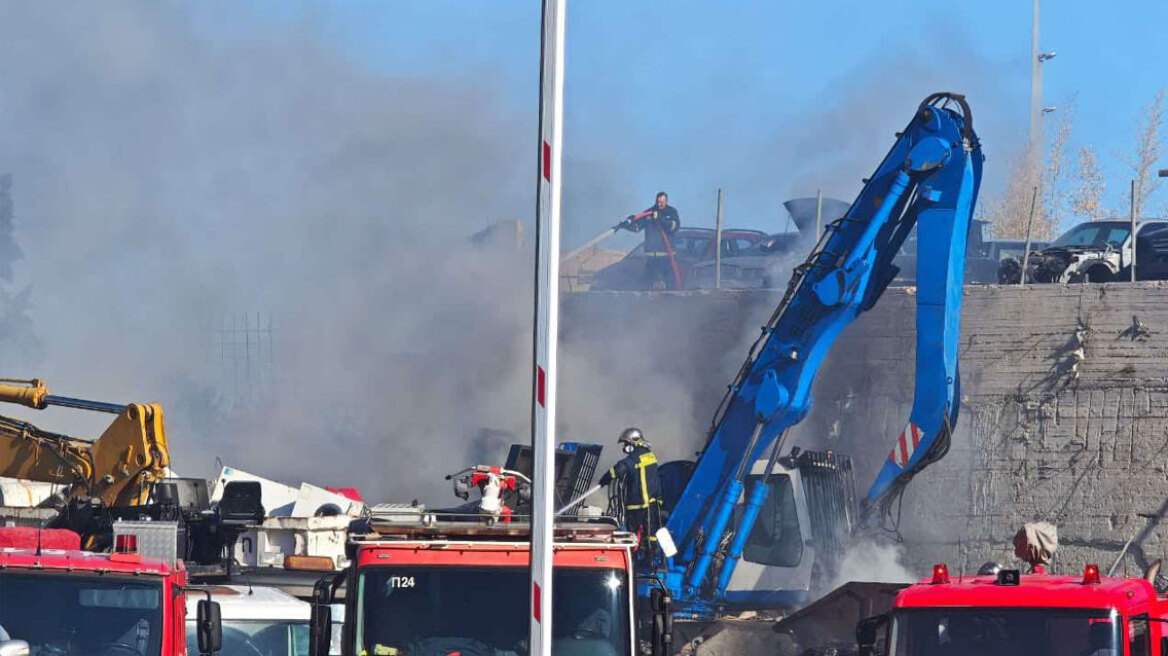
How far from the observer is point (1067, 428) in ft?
82.0

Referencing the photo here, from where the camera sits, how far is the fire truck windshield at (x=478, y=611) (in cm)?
1095

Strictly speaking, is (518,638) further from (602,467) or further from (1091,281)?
(1091,281)

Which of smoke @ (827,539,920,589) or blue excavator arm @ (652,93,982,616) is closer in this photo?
blue excavator arm @ (652,93,982,616)

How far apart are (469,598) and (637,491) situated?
8838 millimetres

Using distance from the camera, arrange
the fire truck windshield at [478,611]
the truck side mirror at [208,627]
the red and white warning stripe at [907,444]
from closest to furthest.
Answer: the truck side mirror at [208,627] → the fire truck windshield at [478,611] → the red and white warning stripe at [907,444]

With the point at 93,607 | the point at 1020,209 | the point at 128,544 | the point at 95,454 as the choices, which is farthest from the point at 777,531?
the point at 1020,209

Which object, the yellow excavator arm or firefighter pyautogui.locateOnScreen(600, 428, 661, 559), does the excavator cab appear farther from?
the yellow excavator arm

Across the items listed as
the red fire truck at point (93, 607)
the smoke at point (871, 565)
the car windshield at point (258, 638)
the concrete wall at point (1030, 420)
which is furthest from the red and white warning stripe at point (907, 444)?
the red fire truck at point (93, 607)

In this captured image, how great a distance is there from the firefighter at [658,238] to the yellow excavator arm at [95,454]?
451 inches

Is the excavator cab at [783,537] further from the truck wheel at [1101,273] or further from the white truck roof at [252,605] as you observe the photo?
the truck wheel at [1101,273]

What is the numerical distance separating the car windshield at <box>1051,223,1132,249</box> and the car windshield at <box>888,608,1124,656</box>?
1923 centimetres

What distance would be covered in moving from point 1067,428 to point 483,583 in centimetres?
1568

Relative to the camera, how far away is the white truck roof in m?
15.8

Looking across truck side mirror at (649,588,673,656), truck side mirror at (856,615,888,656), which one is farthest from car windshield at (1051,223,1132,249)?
truck side mirror at (649,588,673,656)
